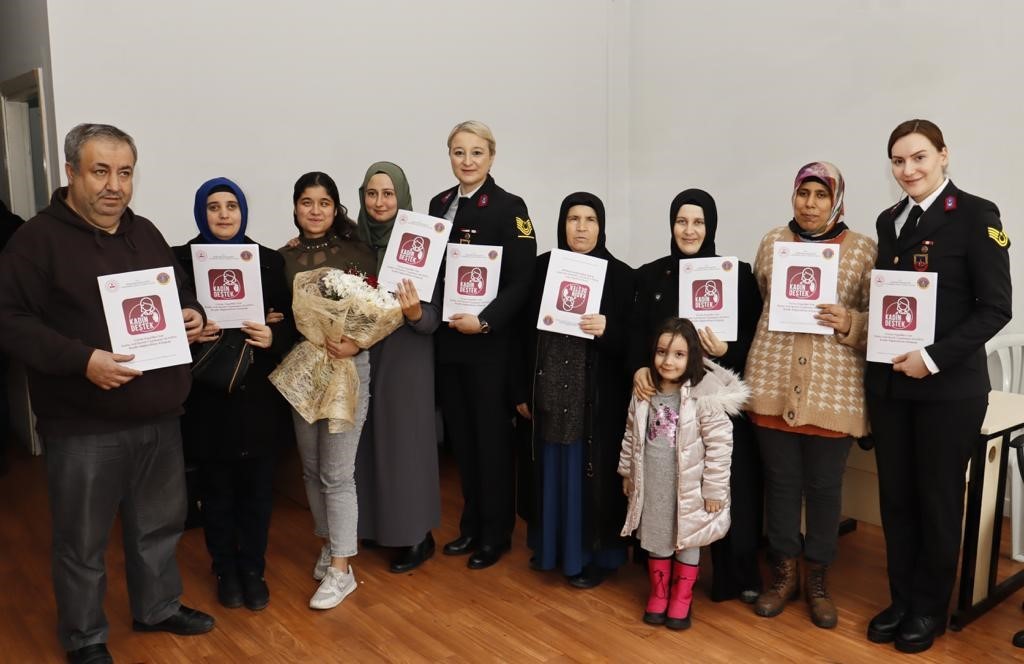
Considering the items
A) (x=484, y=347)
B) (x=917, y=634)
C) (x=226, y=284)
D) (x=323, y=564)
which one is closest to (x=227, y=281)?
(x=226, y=284)

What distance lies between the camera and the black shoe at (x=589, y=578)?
10.6ft

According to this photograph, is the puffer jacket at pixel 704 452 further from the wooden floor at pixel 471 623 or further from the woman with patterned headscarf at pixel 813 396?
the wooden floor at pixel 471 623

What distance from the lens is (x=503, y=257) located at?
3.25m

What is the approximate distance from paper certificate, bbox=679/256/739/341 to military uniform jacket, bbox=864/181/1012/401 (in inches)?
19.8

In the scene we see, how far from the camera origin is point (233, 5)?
4.38 metres

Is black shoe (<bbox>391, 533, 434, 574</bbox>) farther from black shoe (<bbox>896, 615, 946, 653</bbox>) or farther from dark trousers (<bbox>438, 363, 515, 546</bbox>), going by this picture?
black shoe (<bbox>896, 615, 946, 653</bbox>)

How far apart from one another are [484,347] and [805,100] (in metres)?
2.59

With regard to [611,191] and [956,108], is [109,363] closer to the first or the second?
[956,108]

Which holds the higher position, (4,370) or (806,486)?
(4,370)

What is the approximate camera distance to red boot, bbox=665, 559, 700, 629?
2902mm

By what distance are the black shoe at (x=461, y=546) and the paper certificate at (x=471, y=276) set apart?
3.33 ft

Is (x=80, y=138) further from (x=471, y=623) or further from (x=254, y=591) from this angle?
(x=471, y=623)

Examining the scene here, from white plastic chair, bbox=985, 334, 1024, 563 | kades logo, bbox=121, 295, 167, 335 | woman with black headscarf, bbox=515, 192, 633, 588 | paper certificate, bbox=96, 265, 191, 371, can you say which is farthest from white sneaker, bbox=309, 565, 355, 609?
white plastic chair, bbox=985, 334, 1024, 563

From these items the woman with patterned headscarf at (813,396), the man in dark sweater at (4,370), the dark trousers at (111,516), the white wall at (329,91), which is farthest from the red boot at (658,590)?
the man in dark sweater at (4,370)
